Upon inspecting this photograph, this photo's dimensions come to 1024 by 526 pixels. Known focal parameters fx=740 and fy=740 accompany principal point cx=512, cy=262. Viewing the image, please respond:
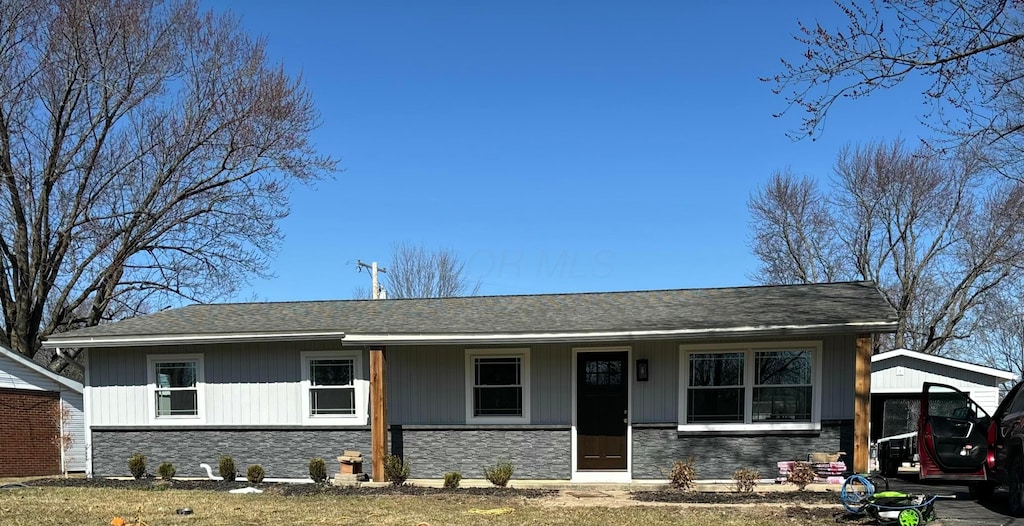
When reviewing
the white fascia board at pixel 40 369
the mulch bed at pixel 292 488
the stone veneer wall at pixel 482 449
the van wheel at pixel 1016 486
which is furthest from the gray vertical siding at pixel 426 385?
the white fascia board at pixel 40 369

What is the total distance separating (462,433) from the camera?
12742mm

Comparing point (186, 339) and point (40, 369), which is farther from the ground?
point (186, 339)

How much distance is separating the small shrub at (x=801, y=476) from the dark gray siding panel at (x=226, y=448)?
673 cm

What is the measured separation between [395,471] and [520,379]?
2.62 metres

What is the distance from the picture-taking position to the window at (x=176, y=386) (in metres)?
13.8

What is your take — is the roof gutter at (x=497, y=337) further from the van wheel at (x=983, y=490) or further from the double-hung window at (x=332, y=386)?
the van wheel at (x=983, y=490)

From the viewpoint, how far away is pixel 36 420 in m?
16.9

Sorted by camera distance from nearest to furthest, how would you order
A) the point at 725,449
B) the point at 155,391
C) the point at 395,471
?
the point at 395,471, the point at 725,449, the point at 155,391

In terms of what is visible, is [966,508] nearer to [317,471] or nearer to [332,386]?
[317,471]

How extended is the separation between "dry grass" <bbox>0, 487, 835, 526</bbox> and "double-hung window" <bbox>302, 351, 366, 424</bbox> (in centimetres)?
225

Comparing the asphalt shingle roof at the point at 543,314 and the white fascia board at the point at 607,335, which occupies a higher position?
the asphalt shingle roof at the point at 543,314

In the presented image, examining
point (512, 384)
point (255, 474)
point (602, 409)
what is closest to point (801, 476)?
point (602, 409)

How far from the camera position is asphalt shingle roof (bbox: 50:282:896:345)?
11.7 metres

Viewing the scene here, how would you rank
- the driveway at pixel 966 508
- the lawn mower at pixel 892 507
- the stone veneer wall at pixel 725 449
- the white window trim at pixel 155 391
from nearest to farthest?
1. the lawn mower at pixel 892 507
2. the driveway at pixel 966 508
3. the stone veneer wall at pixel 725 449
4. the white window trim at pixel 155 391
